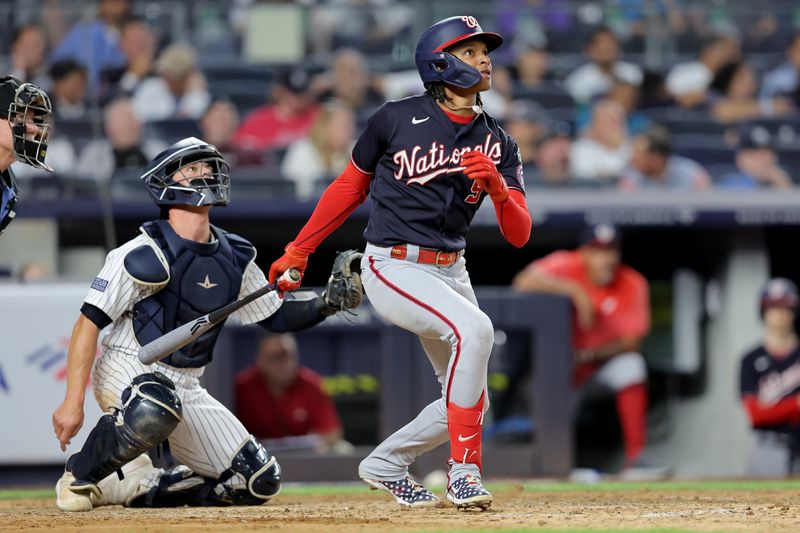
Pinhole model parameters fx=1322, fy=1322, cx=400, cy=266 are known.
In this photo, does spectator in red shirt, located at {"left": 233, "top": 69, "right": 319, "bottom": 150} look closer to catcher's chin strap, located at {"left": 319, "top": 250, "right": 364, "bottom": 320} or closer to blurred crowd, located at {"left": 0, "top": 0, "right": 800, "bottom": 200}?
blurred crowd, located at {"left": 0, "top": 0, "right": 800, "bottom": 200}

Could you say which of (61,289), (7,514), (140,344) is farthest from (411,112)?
(61,289)

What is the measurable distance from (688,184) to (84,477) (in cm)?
569

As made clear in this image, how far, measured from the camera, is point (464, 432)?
13.8 feet

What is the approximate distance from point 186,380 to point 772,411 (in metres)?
4.29

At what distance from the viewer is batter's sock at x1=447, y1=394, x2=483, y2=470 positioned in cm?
420

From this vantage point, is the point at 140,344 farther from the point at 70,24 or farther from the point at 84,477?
the point at 70,24

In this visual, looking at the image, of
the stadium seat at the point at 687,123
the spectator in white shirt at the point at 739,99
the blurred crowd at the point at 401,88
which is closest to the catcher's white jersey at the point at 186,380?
the blurred crowd at the point at 401,88

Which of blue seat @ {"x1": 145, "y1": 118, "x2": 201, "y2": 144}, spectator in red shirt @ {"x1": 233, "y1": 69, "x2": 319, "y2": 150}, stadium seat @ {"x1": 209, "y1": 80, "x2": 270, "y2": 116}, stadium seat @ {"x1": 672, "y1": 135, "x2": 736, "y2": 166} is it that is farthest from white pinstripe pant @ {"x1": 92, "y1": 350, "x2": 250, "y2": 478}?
stadium seat @ {"x1": 672, "y1": 135, "x2": 736, "y2": 166}

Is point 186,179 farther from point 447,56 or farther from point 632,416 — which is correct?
point 632,416

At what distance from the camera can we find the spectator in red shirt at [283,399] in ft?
23.9


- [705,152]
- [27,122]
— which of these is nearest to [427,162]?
[27,122]

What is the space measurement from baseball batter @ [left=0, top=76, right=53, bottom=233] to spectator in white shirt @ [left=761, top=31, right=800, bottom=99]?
734 centimetres

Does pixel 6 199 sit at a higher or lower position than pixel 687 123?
lower

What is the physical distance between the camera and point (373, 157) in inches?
173
